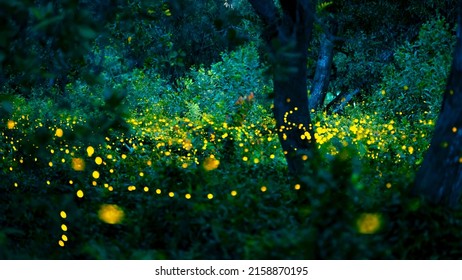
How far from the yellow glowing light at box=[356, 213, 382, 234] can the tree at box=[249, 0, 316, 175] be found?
2.62 metres

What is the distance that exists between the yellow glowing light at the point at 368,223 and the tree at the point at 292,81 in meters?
2.62

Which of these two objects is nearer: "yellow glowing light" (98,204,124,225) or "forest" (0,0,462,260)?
"forest" (0,0,462,260)

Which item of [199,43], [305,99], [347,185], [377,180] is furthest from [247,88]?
[347,185]

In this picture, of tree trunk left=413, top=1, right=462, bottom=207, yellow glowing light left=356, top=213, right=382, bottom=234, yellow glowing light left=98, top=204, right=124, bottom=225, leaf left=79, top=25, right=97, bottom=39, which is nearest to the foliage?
tree trunk left=413, top=1, right=462, bottom=207

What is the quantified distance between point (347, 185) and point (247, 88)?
13017 millimetres

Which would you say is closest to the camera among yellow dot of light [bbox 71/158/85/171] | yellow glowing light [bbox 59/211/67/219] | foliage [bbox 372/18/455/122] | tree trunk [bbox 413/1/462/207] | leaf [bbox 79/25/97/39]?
leaf [bbox 79/25/97/39]

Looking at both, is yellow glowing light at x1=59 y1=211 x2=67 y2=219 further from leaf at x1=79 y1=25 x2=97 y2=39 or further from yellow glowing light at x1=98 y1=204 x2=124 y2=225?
leaf at x1=79 y1=25 x2=97 y2=39

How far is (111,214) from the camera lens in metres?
6.59

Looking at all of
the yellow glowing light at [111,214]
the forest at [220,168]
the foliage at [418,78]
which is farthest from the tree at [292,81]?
the foliage at [418,78]

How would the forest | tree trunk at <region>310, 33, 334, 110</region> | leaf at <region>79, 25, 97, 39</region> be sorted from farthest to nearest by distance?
tree trunk at <region>310, 33, 334, 110</region>
the forest
leaf at <region>79, 25, 97, 39</region>

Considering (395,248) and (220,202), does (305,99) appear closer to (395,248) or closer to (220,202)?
(220,202)

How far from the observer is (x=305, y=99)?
29.0 ft

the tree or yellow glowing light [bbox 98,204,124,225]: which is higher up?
the tree

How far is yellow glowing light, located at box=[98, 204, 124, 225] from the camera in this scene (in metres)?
6.48
